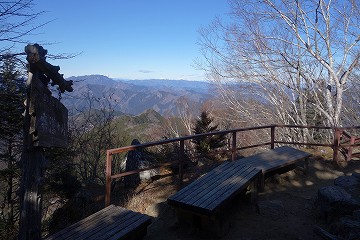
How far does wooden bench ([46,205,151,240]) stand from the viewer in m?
3.38

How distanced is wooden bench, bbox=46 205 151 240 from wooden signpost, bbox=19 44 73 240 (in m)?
0.41

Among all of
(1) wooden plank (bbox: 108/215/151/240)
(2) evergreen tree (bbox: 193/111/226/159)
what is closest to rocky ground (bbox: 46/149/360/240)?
(1) wooden plank (bbox: 108/215/151/240)

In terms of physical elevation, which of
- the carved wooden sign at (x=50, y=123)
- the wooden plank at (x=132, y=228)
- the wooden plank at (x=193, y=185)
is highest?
the carved wooden sign at (x=50, y=123)

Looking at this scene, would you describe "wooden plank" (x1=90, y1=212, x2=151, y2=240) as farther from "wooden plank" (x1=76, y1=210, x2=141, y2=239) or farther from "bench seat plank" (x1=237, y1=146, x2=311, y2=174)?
"bench seat plank" (x1=237, y1=146, x2=311, y2=174)

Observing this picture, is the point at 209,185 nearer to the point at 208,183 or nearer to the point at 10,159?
the point at 208,183

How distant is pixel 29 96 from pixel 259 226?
359 cm

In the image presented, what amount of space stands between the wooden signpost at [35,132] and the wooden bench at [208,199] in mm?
1711

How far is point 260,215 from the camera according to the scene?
4.71 metres

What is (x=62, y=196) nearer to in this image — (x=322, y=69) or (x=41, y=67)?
(x=41, y=67)

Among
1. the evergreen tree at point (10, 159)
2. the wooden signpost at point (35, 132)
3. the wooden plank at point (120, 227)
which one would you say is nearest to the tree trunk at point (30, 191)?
the wooden signpost at point (35, 132)

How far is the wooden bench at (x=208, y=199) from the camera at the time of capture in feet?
12.2

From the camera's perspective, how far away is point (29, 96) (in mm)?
2949

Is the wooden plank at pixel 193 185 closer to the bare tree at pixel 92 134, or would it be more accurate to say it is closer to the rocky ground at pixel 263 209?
the rocky ground at pixel 263 209

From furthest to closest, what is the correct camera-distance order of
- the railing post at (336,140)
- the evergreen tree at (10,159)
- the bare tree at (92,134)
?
the bare tree at (92,134) → the evergreen tree at (10,159) → the railing post at (336,140)
